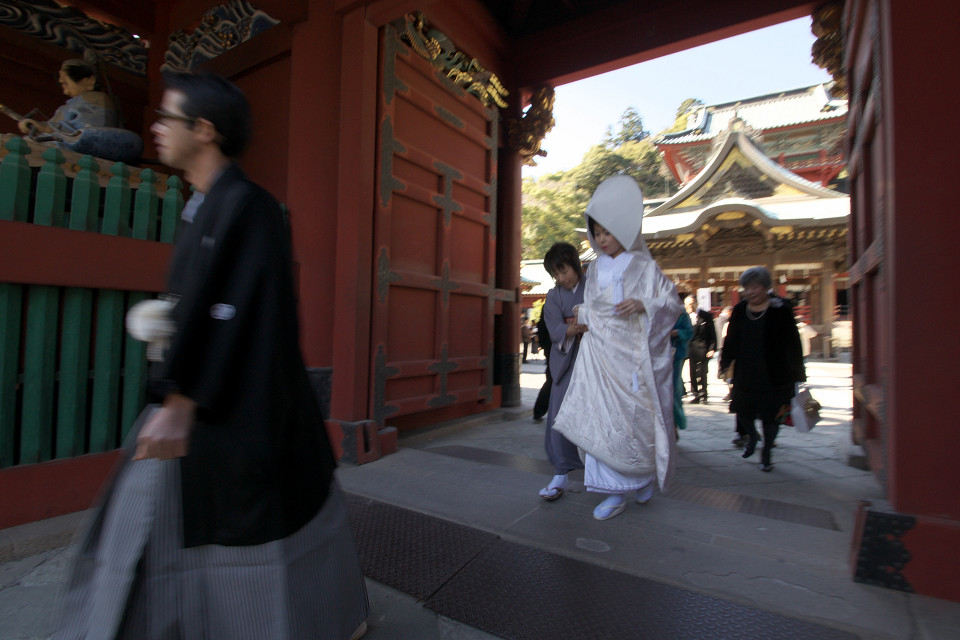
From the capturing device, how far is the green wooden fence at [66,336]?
7.16ft

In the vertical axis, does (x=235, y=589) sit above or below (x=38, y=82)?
below

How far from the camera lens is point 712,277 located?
16297 millimetres

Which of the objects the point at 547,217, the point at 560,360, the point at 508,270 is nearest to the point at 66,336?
the point at 560,360

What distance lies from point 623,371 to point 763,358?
176cm

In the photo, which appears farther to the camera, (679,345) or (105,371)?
(679,345)

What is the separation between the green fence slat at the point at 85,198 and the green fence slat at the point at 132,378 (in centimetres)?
40

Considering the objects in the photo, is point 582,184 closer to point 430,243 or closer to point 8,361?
point 430,243

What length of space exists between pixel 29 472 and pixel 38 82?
399cm

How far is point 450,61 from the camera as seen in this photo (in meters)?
4.41

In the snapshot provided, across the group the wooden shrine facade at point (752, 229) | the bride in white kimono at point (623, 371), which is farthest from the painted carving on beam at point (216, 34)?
the wooden shrine facade at point (752, 229)

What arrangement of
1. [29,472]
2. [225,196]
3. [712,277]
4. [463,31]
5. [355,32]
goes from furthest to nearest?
[712,277], [463,31], [355,32], [29,472], [225,196]

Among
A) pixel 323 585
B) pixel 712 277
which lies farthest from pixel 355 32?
pixel 712 277

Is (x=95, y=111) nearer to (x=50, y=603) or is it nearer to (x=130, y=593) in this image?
(x=50, y=603)

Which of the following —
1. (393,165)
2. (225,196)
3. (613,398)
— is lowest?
(613,398)
